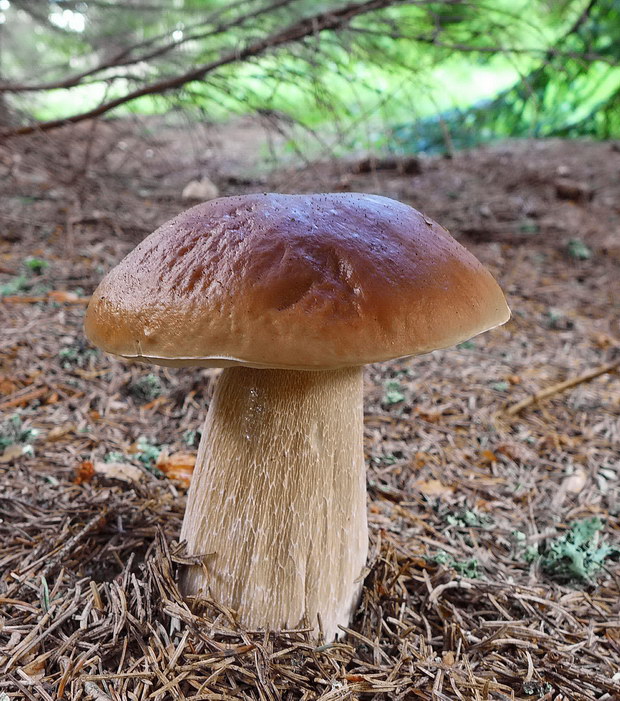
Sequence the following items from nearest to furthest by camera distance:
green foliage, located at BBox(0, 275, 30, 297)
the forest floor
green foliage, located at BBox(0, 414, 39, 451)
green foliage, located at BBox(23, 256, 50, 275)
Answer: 1. the forest floor
2. green foliage, located at BBox(0, 414, 39, 451)
3. green foliage, located at BBox(0, 275, 30, 297)
4. green foliage, located at BBox(23, 256, 50, 275)

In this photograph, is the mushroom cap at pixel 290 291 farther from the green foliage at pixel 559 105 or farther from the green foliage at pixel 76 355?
the green foliage at pixel 559 105

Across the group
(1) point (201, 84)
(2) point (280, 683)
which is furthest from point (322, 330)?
(1) point (201, 84)

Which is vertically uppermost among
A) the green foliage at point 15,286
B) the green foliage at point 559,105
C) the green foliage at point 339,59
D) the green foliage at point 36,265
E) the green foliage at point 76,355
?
the green foliage at point 559,105

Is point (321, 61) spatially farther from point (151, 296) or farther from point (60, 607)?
point (60, 607)

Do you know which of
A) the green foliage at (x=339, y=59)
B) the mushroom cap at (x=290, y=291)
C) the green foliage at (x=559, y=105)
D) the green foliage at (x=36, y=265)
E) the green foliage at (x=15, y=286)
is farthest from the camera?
the green foliage at (x=559, y=105)

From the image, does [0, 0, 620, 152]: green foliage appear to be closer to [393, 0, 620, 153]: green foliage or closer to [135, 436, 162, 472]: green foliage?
[393, 0, 620, 153]: green foliage

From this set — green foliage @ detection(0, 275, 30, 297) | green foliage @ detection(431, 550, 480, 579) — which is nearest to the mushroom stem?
green foliage @ detection(431, 550, 480, 579)

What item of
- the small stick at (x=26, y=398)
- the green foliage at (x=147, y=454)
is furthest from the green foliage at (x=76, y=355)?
the green foliage at (x=147, y=454)
